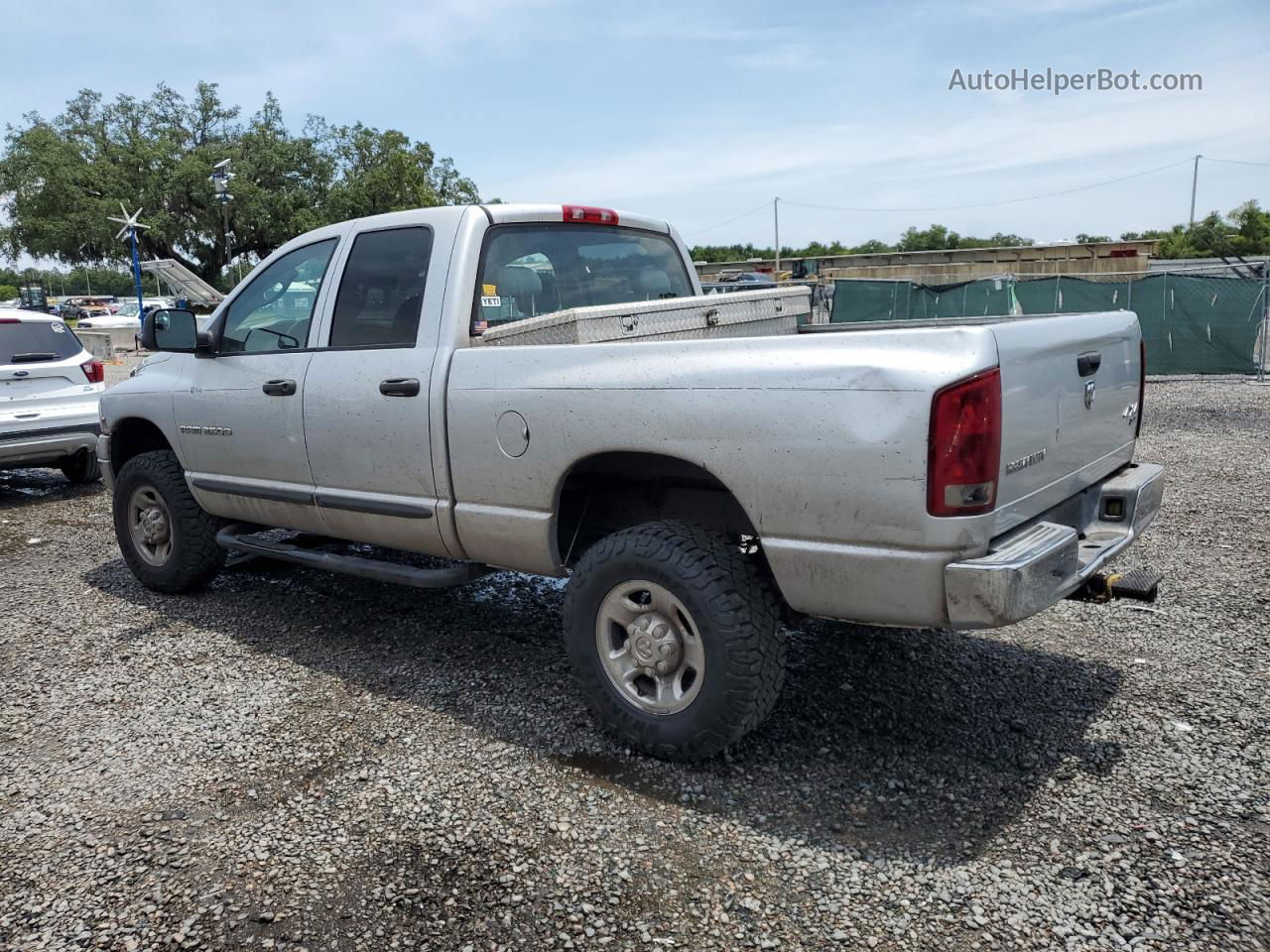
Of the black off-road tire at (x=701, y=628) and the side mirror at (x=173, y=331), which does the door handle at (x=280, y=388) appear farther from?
the black off-road tire at (x=701, y=628)

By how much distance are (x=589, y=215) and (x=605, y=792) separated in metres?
2.71

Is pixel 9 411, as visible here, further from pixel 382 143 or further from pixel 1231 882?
pixel 382 143

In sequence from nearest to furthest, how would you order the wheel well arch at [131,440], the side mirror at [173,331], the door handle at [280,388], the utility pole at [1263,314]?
1. the door handle at [280,388]
2. the side mirror at [173,331]
3. the wheel well arch at [131,440]
4. the utility pole at [1263,314]

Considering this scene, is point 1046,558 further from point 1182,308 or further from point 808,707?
point 1182,308

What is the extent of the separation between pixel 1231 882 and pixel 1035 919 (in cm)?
60

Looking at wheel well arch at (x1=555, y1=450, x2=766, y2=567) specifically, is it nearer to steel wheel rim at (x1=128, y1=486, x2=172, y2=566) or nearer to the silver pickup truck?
the silver pickup truck

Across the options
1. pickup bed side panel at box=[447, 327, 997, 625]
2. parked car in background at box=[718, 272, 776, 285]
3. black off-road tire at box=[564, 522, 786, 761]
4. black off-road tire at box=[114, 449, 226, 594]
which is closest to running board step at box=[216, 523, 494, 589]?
black off-road tire at box=[114, 449, 226, 594]

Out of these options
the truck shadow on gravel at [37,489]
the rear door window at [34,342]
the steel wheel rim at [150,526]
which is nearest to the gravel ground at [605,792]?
the steel wheel rim at [150,526]

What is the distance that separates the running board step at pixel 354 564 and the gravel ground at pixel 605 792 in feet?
1.44

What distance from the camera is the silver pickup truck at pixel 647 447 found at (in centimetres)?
281

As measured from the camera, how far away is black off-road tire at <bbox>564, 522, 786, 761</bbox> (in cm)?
316

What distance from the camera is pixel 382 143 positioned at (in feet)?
181

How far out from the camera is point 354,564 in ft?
14.6

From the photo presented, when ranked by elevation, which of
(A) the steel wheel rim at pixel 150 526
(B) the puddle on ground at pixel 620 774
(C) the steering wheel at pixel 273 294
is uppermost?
(C) the steering wheel at pixel 273 294
